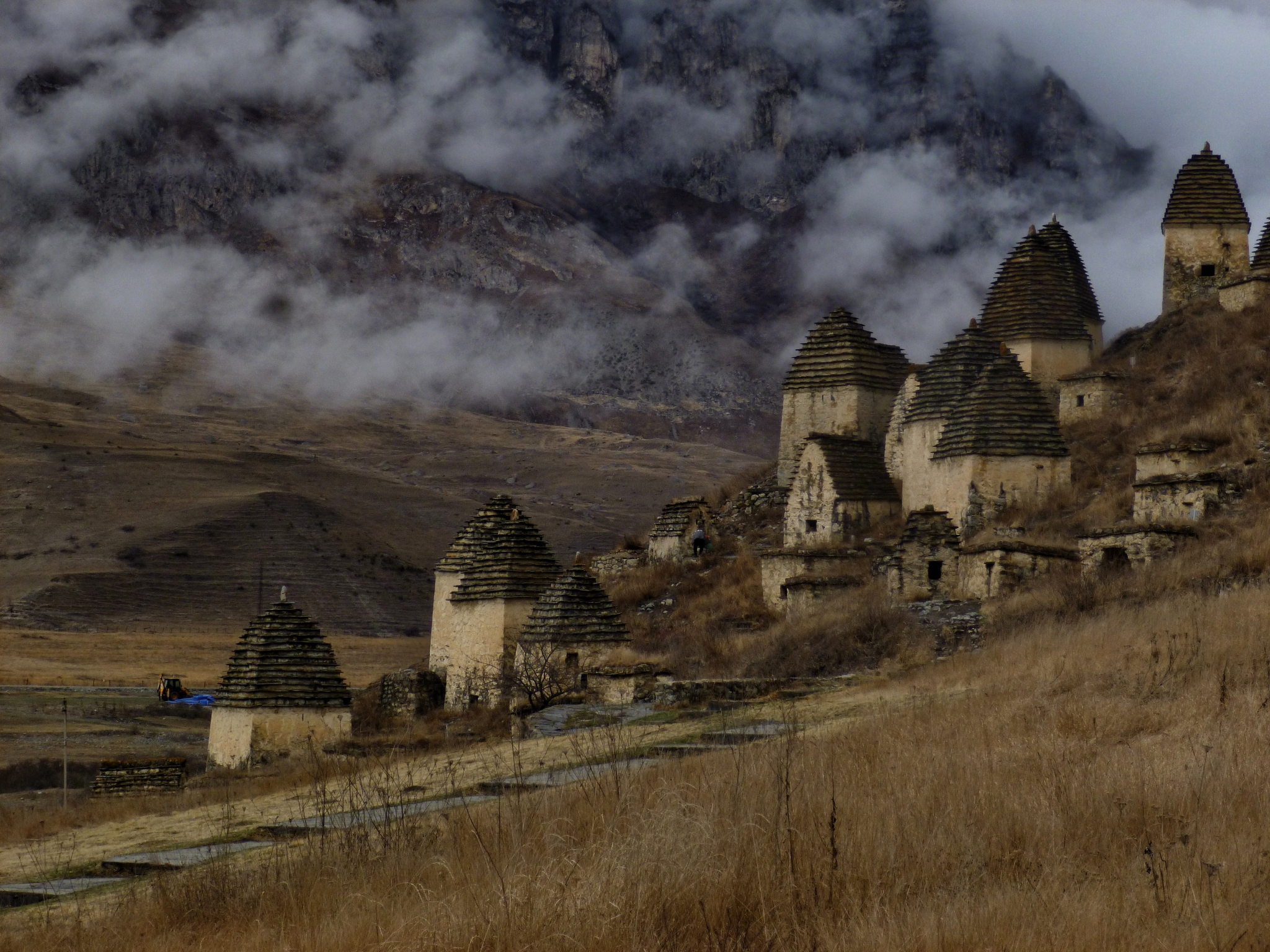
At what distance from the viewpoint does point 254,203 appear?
165875 millimetres

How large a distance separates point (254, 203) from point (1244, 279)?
14199 cm

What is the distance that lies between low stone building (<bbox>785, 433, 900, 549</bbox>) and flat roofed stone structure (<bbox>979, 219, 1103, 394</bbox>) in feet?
20.2

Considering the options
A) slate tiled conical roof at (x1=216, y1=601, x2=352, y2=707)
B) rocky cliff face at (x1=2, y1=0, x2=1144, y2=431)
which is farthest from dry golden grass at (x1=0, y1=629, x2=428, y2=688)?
rocky cliff face at (x1=2, y1=0, x2=1144, y2=431)

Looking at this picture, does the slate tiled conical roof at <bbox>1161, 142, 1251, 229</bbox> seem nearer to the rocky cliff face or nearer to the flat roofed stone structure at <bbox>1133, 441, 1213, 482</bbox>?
the flat roofed stone structure at <bbox>1133, 441, 1213, 482</bbox>

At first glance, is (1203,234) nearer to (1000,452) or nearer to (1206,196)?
(1206,196)

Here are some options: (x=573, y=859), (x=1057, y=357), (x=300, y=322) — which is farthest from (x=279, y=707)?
(x=300, y=322)

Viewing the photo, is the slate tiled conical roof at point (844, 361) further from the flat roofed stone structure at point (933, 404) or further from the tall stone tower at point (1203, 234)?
the tall stone tower at point (1203, 234)

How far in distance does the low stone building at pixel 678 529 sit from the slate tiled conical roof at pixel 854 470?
4.65 m

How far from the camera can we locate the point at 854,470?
30.5m

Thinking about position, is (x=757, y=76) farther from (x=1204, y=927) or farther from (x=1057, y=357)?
(x=1204, y=927)

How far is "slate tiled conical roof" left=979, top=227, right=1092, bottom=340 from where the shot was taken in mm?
36281

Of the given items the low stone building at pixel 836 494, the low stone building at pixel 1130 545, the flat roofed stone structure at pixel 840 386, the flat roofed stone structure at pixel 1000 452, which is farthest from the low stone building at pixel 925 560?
the flat roofed stone structure at pixel 840 386


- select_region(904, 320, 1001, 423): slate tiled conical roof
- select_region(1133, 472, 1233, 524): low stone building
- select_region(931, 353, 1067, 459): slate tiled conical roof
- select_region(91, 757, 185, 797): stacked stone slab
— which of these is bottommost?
select_region(91, 757, 185, 797): stacked stone slab

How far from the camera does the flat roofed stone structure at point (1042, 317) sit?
3619 cm
